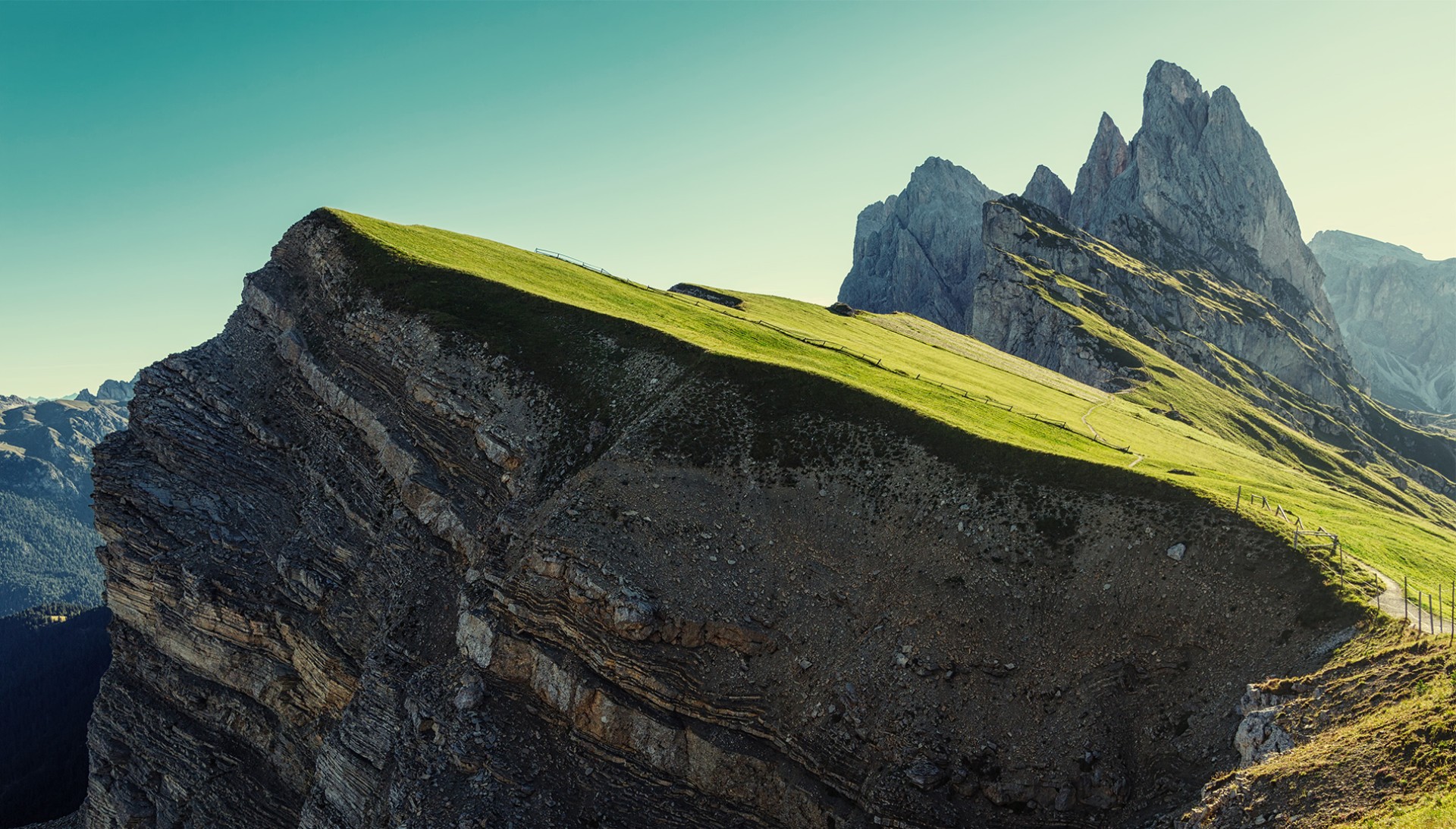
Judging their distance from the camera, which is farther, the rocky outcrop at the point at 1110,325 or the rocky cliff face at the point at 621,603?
the rocky outcrop at the point at 1110,325

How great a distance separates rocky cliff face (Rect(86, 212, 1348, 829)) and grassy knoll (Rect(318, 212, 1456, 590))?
2344 millimetres

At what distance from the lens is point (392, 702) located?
40.5 metres

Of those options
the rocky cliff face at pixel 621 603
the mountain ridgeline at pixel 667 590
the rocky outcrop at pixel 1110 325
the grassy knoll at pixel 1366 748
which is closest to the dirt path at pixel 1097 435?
the mountain ridgeline at pixel 667 590

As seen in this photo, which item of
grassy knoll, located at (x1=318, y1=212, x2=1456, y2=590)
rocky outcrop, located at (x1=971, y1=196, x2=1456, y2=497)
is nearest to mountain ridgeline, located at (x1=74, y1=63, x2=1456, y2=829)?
grassy knoll, located at (x1=318, y1=212, x2=1456, y2=590)

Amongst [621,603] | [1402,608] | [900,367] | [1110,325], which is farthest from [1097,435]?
[1110,325]

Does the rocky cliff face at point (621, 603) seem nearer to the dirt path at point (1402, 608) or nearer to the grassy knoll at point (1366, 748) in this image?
the dirt path at point (1402, 608)

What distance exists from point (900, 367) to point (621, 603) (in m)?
39.9

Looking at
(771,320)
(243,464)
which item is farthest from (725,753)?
(771,320)

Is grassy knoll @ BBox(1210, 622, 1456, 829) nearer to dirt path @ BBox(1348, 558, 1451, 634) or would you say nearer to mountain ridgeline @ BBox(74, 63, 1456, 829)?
mountain ridgeline @ BBox(74, 63, 1456, 829)

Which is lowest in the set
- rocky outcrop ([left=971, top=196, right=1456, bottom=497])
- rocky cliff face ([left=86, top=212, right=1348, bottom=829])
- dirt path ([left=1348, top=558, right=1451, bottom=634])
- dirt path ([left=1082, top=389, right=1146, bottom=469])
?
rocky cliff face ([left=86, top=212, right=1348, bottom=829])

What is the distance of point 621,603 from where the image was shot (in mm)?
38125

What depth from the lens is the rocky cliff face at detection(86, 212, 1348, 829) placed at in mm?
32906

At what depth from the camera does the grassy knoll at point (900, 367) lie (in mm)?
46031

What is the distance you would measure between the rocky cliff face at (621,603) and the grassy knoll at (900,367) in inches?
92.3
